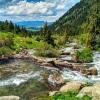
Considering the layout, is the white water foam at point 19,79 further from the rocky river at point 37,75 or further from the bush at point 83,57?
the bush at point 83,57

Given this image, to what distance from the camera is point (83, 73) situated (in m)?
47.6

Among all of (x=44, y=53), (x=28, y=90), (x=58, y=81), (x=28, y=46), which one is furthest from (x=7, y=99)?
(x=28, y=46)

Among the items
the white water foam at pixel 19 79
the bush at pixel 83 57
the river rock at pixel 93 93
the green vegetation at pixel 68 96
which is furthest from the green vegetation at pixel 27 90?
the bush at pixel 83 57

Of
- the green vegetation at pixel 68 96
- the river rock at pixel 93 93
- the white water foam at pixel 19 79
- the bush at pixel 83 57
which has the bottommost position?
the bush at pixel 83 57

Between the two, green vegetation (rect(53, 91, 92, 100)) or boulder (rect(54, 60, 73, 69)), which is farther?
boulder (rect(54, 60, 73, 69))

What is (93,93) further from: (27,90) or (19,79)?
(19,79)

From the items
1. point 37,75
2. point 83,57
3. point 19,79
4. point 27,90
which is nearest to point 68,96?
point 27,90

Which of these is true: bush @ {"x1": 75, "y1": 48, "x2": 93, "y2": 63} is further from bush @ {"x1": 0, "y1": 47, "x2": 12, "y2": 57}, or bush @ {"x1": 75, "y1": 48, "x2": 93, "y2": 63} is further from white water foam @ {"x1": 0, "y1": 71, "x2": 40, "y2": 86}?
white water foam @ {"x1": 0, "y1": 71, "x2": 40, "y2": 86}

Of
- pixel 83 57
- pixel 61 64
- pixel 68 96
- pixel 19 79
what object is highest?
pixel 68 96

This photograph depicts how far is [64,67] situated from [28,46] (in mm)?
37977

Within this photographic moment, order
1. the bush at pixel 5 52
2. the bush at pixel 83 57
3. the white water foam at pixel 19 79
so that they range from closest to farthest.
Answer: the white water foam at pixel 19 79
the bush at pixel 83 57
the bush at pixel 5 52

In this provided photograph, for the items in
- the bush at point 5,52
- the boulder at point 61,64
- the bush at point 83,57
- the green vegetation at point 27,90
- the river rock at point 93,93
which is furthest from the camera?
the bush at point 5,52

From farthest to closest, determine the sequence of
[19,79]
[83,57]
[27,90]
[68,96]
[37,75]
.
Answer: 1. [83,57]
2. [37,75]
3. [19,79]
4. [27,90]
5. [68,96]

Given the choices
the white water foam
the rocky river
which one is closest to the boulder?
the rocky river
